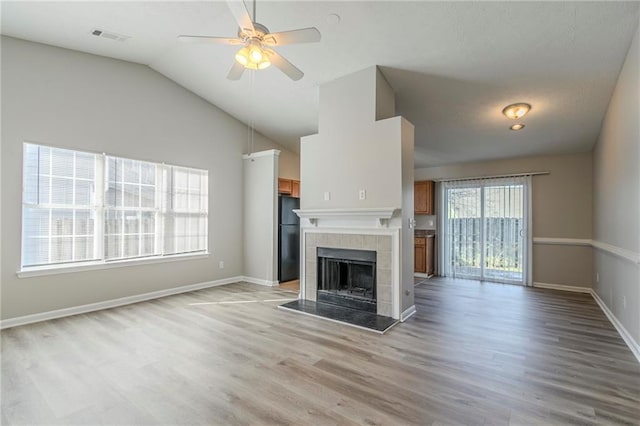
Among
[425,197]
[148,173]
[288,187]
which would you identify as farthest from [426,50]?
[148,173]

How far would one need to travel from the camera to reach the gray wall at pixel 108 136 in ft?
11.4

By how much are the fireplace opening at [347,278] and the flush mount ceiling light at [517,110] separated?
8.82 feet

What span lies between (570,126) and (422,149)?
7.31ft

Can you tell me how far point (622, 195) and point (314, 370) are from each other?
365 cm

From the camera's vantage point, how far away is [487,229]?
616cm

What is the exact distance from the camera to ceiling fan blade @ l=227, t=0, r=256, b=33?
204 cm

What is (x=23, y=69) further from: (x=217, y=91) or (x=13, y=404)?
(x=13, y=404)

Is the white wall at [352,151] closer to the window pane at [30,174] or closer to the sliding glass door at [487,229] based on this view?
the window pane at [30,174]

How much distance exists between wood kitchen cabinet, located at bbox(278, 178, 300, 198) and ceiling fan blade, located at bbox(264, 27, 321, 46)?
384cm

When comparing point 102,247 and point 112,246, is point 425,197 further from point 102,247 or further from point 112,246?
point 102,247

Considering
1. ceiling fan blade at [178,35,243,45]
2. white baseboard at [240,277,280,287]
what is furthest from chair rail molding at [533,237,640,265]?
white baseboard at [240,277,280,287]

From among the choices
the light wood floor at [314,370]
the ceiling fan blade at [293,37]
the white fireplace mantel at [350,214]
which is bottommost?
the light wood floor at [314,370]

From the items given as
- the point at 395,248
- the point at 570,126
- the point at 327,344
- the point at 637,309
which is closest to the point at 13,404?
the point at 327,344

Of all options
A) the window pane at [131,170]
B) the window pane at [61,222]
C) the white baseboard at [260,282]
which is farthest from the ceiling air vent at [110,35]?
the white baseboard at [260,282]
